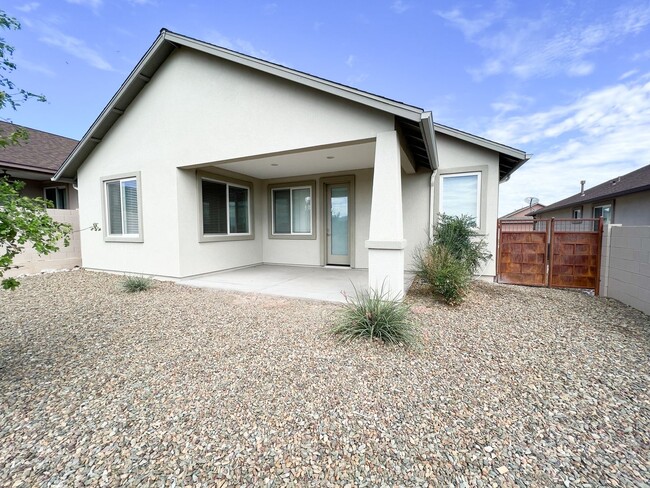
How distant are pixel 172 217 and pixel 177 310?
313 centimetres

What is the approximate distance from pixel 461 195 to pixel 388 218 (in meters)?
3.94

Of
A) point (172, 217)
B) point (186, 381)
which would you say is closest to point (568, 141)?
point (172, 217)

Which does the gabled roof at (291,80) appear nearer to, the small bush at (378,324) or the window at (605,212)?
the small bush at (378,324)

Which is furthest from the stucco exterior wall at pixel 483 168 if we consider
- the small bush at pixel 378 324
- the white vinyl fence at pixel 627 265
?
the small bush at pixel 378 324

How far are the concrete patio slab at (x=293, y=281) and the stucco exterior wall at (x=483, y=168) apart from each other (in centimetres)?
220

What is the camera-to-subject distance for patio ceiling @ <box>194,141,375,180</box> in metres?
6.37

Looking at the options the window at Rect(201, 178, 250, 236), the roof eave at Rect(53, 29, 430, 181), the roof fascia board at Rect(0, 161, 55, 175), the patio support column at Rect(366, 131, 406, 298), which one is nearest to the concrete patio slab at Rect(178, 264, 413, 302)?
the patio support column at Rect(366, 131, 406, 298)

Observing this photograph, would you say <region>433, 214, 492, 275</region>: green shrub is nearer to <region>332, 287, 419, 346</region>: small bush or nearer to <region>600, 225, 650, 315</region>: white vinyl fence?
<region>600, 225, 650, 315</region>: white vinyl fence

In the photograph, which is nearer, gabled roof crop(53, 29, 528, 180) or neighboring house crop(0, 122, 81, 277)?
gabled roof crop(53, 29, 528, 180)

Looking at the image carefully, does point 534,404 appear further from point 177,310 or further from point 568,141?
point 568,141

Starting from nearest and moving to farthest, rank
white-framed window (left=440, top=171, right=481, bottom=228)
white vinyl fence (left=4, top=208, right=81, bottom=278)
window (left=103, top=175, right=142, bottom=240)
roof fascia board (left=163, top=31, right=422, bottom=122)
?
1. roof fascia board (left=163, top=31, right=422, bottom=122)
2. white-framed window (left=440, top=171, right=481, bottom=228)
3. window (left=103, top=175, right=142, bottom=240)
4. white vinyl fence (left=4, top=208, right=81, bottom=278)

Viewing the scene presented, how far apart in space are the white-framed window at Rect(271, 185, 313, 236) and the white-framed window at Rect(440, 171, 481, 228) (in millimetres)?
3974

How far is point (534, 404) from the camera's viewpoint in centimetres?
249

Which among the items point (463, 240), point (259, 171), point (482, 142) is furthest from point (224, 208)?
point (482, 142)
